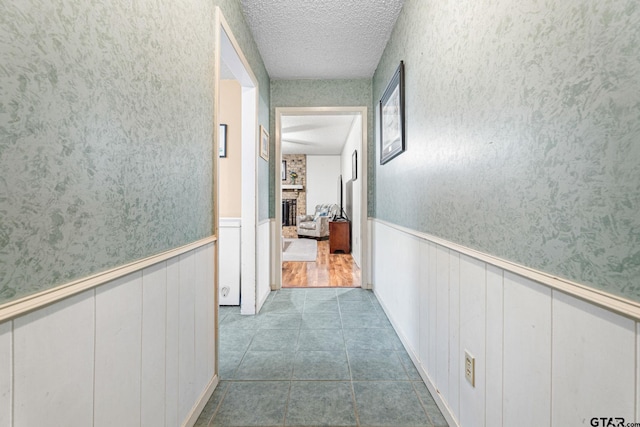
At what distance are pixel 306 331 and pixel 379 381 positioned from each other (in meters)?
0.76

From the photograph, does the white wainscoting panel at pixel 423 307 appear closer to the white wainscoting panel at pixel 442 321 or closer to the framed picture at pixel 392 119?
the white wainscoting panel at pixel 442 321

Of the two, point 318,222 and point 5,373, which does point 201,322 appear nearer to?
point 5,373

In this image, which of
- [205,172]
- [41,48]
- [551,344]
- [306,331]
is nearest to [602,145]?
[551,344]

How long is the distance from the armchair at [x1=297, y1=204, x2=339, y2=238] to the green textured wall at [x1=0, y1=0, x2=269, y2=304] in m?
6.80

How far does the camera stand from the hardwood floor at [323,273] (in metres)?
3.68

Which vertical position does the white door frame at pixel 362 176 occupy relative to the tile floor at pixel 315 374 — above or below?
above

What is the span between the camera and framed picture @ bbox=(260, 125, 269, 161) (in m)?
2.83

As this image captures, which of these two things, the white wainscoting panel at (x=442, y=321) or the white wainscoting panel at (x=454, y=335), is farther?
the white wainscoting panel at (x=442, y=321)

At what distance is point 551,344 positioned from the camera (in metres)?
0.75

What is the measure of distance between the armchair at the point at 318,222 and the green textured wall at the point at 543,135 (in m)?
6.58

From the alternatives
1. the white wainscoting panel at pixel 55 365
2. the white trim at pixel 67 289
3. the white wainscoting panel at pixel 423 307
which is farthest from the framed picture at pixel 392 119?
the white wainscoting panel at pixel 55 365

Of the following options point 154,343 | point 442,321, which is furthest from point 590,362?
point 154,343

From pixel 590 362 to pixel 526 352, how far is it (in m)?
0.21

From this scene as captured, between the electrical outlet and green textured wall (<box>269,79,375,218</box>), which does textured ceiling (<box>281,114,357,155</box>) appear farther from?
the electrical outlet
